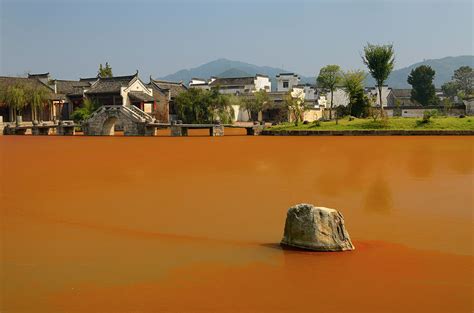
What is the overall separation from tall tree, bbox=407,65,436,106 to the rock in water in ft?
214

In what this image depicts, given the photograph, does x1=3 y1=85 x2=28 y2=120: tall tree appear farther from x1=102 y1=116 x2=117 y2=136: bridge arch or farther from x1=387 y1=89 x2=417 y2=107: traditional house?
x1=387 y1=89 x2=417 y2=107: traditional house

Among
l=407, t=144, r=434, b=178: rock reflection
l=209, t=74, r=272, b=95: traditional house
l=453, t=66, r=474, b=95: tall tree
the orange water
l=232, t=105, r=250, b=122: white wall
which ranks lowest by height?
the orange water

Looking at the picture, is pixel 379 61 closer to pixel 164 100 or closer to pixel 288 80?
pixel 164 100

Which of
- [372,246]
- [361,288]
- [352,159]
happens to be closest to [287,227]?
[372,246]

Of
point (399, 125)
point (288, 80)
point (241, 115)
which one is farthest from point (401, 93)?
point (399, 125)

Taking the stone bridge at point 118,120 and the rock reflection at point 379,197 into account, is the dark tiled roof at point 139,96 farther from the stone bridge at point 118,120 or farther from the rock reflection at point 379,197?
the rock reflection at point 379,197

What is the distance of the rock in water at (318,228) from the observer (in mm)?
8469

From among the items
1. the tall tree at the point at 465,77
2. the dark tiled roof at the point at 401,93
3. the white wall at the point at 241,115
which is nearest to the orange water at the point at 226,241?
the white wall at the point at 241,115

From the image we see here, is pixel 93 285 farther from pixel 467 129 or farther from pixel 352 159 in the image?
pixel 467 129

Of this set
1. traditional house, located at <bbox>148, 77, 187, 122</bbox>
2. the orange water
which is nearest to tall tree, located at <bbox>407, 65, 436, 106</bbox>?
traditional house, located at <bbox>148, 77, 187, 122</bbox>

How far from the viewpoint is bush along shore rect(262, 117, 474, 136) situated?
38156 mm

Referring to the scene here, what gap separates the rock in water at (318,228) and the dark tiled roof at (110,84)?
49.2 metres

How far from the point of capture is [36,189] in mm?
15172

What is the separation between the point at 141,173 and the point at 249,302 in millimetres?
12986
